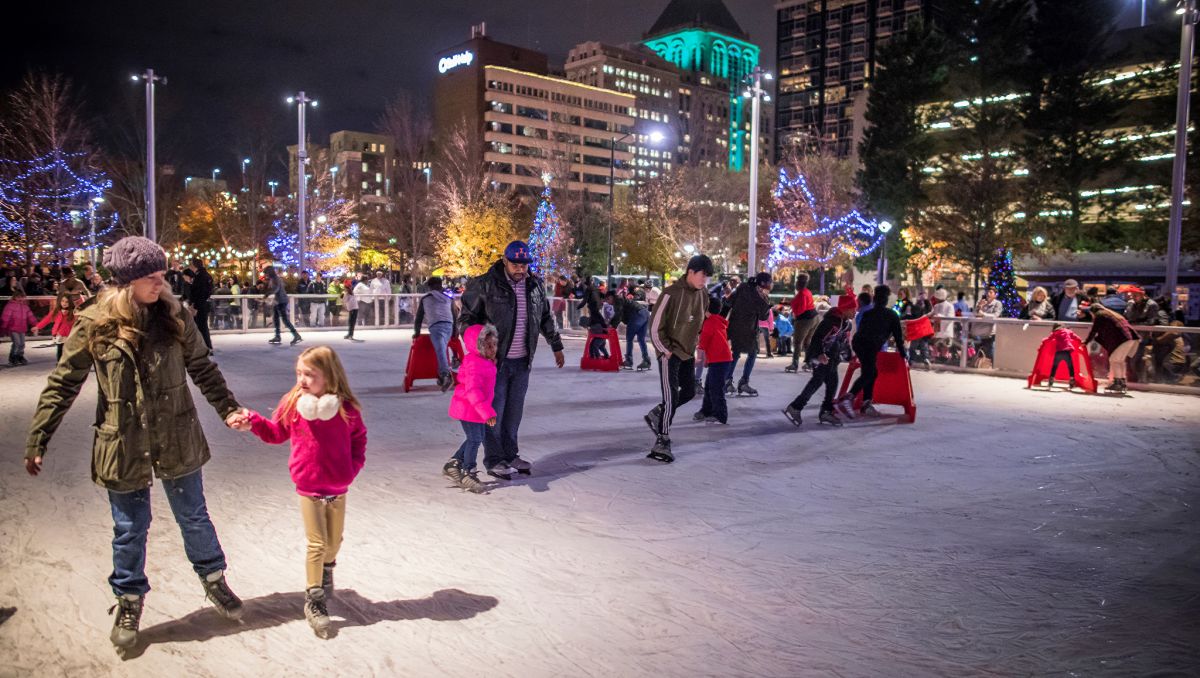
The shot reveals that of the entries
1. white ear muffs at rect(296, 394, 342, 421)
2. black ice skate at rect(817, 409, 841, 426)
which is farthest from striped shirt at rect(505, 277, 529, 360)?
black ice skate at rect(817, 409, 841, 426)

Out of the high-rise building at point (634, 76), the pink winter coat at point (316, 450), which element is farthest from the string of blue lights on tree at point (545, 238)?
the high-rise building at point (634, 76)

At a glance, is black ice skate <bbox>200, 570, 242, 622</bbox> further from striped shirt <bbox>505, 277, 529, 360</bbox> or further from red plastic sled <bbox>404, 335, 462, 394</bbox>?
red plastic sled <bbox>404, 335, 462, 394</bbox>

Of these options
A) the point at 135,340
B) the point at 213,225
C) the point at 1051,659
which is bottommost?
the point at 1051,659

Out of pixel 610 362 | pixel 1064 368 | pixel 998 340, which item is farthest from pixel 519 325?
pixel 998 340

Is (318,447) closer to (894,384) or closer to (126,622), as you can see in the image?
(126,622)

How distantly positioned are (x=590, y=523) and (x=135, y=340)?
9.97 feet

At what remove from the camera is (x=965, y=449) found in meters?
8.35

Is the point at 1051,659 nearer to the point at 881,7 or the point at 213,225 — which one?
the point at 213,225

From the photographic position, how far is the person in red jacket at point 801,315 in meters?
12.3

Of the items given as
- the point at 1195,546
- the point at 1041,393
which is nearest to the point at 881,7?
the point at 1041,393

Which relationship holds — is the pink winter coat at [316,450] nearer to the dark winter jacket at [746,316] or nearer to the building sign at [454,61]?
the dark winter jacket at [746,316]

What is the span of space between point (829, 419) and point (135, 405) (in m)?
7.81

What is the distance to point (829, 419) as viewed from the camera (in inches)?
385

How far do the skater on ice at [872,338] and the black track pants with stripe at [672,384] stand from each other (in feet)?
7.88
